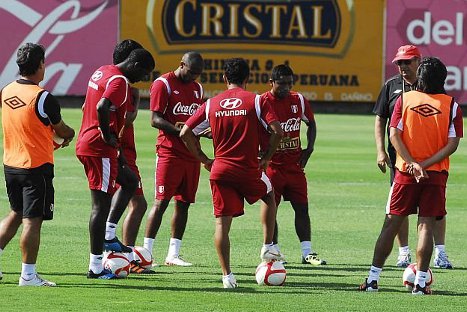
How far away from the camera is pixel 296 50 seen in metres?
38.1

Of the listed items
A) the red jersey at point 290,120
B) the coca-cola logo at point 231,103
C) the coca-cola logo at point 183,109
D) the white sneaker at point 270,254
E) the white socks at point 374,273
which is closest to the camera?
the coca-cola logo at point 231,103

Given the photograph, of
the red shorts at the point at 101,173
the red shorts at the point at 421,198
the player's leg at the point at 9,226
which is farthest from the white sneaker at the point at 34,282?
the red shorts at the point at 421,198

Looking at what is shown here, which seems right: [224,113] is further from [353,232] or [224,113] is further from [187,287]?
[353,232]

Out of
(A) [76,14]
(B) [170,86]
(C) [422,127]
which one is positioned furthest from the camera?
(A) [76,14]

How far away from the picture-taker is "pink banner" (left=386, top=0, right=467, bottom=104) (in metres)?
37.8

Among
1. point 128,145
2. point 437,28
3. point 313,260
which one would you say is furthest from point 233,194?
point 437,28

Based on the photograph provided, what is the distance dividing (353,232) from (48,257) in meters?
4.51

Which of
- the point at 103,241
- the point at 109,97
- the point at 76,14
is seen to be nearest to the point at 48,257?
the point at 103,241

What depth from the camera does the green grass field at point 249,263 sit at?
10336mm

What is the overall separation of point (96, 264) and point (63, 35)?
1038 inches

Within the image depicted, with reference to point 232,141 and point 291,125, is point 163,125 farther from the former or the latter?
point 232,141

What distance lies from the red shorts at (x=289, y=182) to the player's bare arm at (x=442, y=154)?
3187mm

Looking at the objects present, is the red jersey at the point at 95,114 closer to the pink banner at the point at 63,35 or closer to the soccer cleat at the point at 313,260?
the soccer cleat at the point at 313,260

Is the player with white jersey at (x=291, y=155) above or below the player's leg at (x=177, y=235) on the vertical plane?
above
